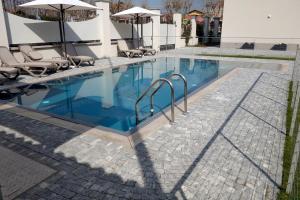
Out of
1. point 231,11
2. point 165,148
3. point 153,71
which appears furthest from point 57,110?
point 231,11

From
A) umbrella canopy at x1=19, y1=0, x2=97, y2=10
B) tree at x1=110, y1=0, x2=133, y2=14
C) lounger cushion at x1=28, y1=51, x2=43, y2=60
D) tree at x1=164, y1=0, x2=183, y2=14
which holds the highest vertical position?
tree at x1=164, y1=0, x2=183, y2=14

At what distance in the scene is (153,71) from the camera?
13.3 meters

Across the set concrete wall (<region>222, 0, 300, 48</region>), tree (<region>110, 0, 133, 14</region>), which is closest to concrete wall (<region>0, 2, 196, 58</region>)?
concrete wall (<region>222, 0, 300, 48</region>)

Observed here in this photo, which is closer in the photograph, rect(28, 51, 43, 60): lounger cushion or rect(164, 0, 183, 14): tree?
rect(28, 51, 43, 60): lounger cushion

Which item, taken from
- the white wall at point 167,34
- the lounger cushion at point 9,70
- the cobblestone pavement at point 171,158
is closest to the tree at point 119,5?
the white wall at point 167,34

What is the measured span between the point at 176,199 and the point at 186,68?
1186 centimetres

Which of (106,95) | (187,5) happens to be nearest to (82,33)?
(106,95)

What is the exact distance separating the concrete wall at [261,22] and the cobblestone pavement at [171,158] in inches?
742

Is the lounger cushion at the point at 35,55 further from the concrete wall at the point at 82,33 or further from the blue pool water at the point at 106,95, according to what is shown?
the blue pool water at the point at 106,95

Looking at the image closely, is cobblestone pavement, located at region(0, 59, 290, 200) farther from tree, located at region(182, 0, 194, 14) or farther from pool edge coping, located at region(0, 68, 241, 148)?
tree, located at region(182, 0, 194, 14)

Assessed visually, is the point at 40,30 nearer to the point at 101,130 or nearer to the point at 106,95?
the point at 106,95

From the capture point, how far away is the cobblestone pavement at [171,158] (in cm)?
329

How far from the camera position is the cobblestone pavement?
3291 mm

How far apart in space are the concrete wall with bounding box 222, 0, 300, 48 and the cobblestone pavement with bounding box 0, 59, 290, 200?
18.8 meters
